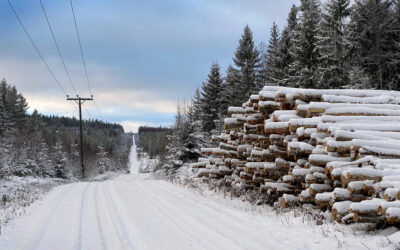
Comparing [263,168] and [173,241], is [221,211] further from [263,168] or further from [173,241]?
[173,241]

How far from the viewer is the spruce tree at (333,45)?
25672mm

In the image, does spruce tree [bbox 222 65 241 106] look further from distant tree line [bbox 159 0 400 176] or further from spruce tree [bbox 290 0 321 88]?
spruce tree [bbox 290 0 321 88]

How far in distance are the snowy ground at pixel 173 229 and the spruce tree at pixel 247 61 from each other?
26.1m

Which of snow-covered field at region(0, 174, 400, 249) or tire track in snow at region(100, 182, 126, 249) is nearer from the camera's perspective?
snow-covered field at region(0, 174, 400, 249)

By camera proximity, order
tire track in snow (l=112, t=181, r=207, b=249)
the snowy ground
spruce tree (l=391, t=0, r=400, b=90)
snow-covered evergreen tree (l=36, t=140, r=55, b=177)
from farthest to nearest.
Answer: snow-covered evergreen tree (l=36, t=140, r=55, b=177)
spruce tree (l=391, t=0, r=400, b=90)
tire track in snow (l=112, t=181, r=207, b=249)
the snowy ground

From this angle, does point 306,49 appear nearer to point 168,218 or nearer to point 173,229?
point 168,218

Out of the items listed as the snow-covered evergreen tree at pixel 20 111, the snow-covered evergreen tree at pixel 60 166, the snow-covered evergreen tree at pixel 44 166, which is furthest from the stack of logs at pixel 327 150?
the snow-covered evergreen tree at pixel 20 111

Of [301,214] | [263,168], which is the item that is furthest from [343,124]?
[263,168]

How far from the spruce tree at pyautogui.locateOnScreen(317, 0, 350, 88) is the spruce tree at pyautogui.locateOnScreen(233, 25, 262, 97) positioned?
340 inches

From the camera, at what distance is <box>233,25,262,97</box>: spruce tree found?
34469 mm

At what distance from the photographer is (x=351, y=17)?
27.8 metres

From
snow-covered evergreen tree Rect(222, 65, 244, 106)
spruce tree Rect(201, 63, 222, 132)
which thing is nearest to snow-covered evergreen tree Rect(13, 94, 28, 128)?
spruce tree Rect(201, 63, 222, 132)

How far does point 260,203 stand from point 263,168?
1.05m

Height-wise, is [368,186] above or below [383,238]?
above
